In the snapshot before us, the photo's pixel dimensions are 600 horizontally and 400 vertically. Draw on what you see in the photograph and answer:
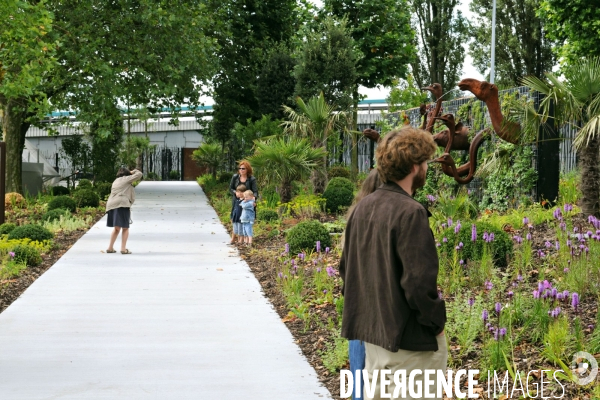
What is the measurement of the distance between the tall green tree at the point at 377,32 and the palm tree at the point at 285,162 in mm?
10102

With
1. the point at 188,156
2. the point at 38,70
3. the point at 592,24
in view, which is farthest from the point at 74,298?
the point at 188,156

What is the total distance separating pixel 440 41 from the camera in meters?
42.1

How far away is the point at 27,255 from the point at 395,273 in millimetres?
10342

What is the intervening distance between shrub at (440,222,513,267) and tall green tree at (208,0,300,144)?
23025 millimetres

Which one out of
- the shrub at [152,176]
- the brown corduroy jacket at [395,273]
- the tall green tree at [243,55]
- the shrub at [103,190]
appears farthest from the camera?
the shrub at [152,176]

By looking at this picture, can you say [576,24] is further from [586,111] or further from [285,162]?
[586,111]

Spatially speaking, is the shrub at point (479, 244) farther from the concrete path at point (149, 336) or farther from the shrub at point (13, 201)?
the shrub at point (13, 201)

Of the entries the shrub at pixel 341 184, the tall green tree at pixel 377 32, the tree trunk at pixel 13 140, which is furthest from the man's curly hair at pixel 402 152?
the tall green tree at pixel 377 32

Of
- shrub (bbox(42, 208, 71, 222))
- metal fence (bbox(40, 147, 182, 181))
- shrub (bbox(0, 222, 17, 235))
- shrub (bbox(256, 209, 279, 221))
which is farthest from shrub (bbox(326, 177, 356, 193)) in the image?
metal fence (bbox(40, 147, 182, 181))

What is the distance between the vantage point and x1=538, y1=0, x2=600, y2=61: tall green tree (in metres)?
26.2

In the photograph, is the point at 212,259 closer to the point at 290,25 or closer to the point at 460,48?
the point at 290,25

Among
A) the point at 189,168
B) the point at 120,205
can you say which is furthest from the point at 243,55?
the point at 189,168

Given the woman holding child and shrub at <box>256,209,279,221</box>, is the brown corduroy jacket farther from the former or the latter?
shrub at <box>256,209,279,221</box>

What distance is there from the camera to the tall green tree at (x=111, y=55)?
2555cm
